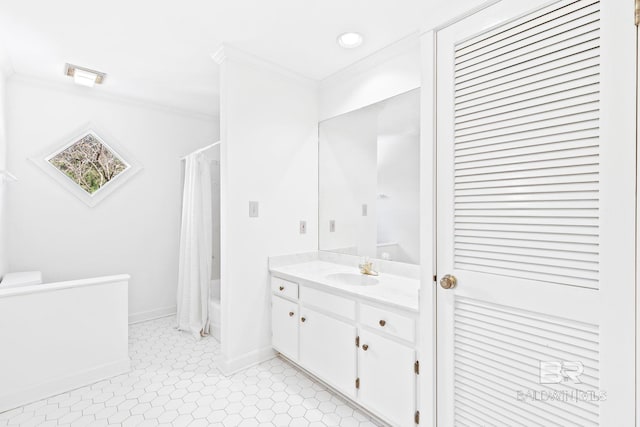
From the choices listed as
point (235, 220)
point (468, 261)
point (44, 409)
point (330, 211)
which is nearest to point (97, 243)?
point (44, 409)

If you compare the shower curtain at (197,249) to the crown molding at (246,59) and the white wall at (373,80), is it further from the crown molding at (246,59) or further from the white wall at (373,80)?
the white wall at (373,80)

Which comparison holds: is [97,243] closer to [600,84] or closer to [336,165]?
[336,165]

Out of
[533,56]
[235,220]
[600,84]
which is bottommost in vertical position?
[235,220]

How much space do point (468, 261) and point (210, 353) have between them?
2.30m

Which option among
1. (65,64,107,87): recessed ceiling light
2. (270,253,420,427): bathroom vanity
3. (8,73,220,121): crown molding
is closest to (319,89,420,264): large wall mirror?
(270,253,420,427): bathroom vanity

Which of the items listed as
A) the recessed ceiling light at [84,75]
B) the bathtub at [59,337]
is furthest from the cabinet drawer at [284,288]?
the recessed ceiling light at [84,75]

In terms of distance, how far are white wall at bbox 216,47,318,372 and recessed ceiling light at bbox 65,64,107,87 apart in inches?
49.1

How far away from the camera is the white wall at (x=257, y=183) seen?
2.33 meters

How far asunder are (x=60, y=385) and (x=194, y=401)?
0.93 meters

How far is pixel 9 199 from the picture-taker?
2.71 m

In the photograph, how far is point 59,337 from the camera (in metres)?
2.10

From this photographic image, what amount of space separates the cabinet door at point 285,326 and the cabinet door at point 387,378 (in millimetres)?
636

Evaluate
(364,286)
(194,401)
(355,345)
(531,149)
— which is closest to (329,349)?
(355,345)

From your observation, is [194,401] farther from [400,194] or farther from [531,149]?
[531,149]
